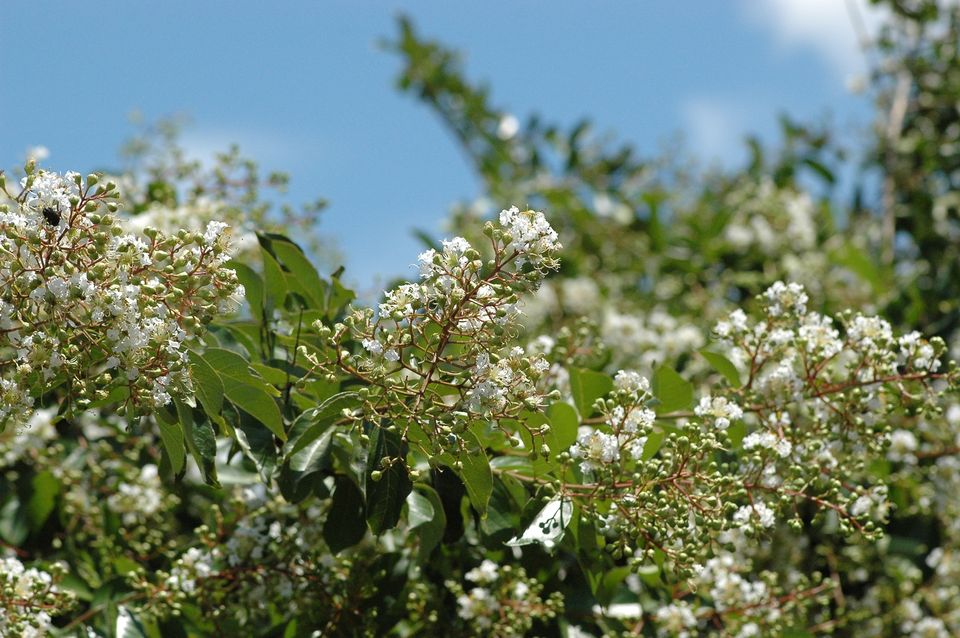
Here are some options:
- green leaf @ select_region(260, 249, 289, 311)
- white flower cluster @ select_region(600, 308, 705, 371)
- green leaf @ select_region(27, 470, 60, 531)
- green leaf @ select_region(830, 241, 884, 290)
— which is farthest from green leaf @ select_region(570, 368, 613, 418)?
green leaf @ select_region(830, 241, 884, 290)

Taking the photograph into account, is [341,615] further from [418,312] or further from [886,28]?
[886,28]

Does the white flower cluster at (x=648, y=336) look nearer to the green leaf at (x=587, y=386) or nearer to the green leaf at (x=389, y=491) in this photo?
the green leaf at (x=587, y=386)

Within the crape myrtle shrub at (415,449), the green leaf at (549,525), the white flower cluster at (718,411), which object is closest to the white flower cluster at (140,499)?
the crape myrtle shrub at (415,449)

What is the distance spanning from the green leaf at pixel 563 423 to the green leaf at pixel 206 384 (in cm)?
72

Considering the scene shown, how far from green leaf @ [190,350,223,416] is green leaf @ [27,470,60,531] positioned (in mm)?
1549

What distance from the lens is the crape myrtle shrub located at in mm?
1878

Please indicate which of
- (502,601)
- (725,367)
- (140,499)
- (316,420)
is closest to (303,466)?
(316,420)

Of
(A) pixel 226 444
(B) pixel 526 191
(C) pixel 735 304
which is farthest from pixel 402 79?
(A) pixel 226 444

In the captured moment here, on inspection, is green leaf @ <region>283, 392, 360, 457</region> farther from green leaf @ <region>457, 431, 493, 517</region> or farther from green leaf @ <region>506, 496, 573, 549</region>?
green leaf @ <region>506, 496, 573, 549</region>

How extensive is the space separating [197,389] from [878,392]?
5.12 ft

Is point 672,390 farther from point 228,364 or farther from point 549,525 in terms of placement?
point 228,364

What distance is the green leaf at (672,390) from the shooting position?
101 inches

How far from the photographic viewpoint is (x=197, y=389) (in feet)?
6.37

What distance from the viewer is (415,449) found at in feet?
6.51
